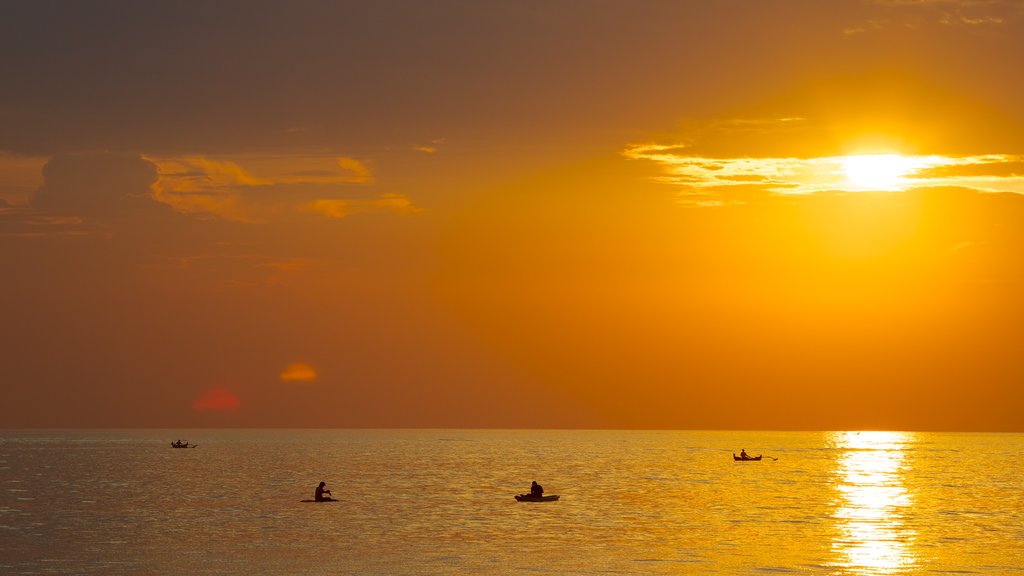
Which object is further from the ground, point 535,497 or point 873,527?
point 535,497

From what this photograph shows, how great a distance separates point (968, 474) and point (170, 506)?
353 ft

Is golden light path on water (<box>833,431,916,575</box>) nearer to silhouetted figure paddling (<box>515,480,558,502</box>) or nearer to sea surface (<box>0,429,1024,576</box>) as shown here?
sea surface (<box>0,429,1024,576</box>)

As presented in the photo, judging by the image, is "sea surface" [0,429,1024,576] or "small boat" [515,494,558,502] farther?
"small boat" [515,494,558,502]

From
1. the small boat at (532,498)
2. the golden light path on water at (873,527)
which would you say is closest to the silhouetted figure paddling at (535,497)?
the small boat at (532,498)

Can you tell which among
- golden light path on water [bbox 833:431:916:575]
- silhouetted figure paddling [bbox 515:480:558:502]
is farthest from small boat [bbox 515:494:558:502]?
golden light path on water [bbox 833:431:916:575]

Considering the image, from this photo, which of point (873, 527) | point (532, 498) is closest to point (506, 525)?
point (532, 498)

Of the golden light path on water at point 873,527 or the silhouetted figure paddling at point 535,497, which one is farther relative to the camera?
the silhouetted figure paddling at point 535,497

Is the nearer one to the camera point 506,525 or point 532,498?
point 506,525

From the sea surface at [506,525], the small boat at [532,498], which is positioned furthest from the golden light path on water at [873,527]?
the small boat at [532,498]

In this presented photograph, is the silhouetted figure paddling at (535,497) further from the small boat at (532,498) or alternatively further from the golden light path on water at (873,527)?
the golden light path on water at (873,527)

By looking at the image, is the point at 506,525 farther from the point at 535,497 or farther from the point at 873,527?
the point at 873,527

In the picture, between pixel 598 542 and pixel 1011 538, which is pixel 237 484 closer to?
pixel 598 542

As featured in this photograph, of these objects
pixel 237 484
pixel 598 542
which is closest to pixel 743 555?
pixel 598 542

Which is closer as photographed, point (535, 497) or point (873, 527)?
point (873, 527)
